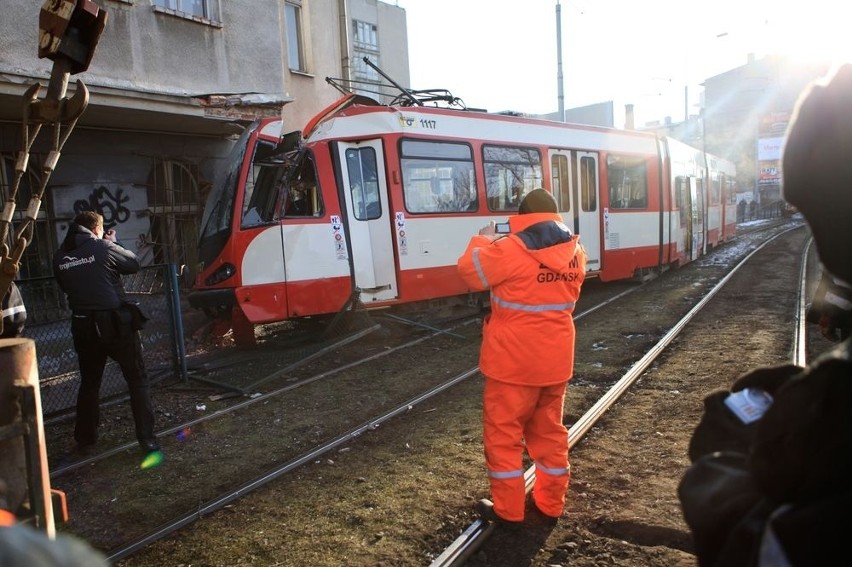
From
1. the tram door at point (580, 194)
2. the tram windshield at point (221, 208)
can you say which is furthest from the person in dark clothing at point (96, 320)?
the tram door at point (580, 194)

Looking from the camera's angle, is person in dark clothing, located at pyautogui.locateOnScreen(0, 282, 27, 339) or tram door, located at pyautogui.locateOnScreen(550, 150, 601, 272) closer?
person in dark clothing, located at pyautogui.locateOnScreen(0, 282, 27, 339)

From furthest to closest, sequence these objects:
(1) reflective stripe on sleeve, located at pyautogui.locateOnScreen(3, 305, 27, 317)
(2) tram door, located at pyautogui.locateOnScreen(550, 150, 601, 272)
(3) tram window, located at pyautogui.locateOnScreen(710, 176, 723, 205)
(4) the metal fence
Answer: (3) tram window, located at pyautogui.locateOnScreen(710, 176, 723, 205) < (2) tram door, located at pyautogui.locateOnScreen(550, 150, 601, 272) < (4) the metal fence < (1) reflective stripe on sleeve, located at pyautogui.locateOnScreen(3, 305, 27, 317)

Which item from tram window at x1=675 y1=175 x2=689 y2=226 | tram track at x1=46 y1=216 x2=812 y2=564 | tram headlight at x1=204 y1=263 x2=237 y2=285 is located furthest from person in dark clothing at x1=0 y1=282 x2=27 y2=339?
tram window at x1=675 y1=175 x2=689 y2=226

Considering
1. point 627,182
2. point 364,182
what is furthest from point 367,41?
point 364,182

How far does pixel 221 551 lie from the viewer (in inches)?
132

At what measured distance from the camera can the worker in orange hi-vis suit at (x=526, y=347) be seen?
11.0 ft

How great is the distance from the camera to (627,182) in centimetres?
1299

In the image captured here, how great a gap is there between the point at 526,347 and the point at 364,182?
581 centimetres

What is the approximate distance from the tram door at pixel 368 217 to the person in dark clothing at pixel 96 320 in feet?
12.6

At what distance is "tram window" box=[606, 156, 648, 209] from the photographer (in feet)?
41.0

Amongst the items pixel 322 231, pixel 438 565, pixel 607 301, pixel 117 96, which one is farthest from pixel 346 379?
pixel 607 301

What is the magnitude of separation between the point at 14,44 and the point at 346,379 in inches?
271

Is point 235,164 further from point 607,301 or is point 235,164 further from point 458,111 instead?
point 607,301

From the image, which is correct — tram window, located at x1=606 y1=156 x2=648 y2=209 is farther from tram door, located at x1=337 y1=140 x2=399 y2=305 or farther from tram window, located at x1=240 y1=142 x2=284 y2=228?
tram window, located at x1=240 y1=142 x2=284 y2=228
